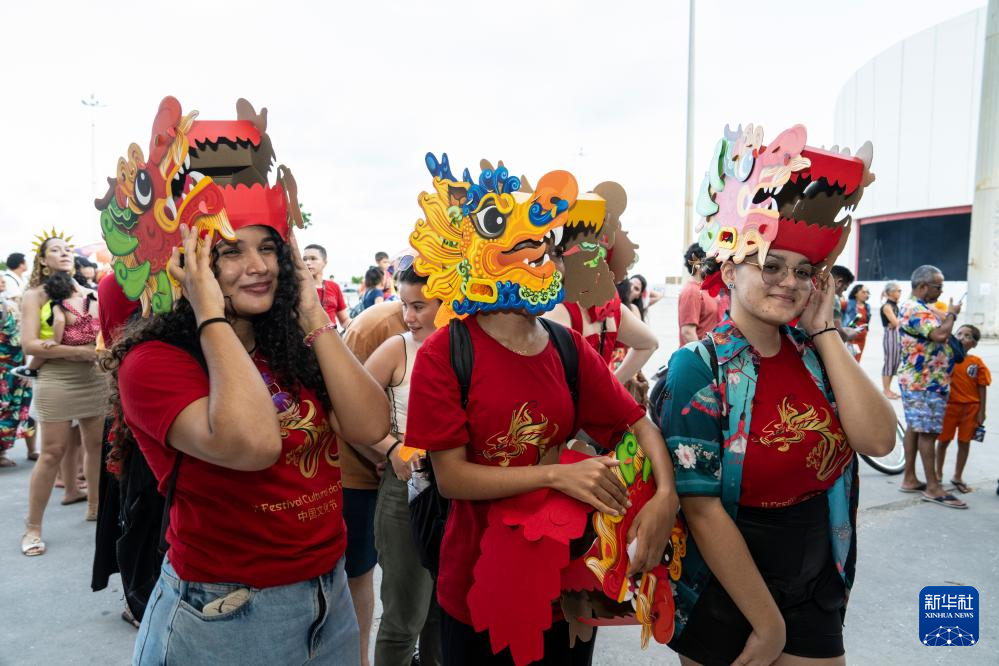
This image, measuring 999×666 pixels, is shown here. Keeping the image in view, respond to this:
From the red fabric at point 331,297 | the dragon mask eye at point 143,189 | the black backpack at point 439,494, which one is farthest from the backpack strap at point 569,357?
the red fabric at point 331,297

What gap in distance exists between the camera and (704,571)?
6.27 feet

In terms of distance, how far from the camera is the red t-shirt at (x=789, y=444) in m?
1.84

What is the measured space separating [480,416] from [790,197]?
114 cm

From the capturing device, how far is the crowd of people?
167 cm

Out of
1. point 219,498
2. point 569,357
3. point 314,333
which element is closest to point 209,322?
point 314,333

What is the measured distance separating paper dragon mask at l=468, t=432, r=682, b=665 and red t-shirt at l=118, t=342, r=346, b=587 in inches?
19.5

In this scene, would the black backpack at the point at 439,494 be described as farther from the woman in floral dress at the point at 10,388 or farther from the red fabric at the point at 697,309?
the woman in floral dress at the point at 10,388

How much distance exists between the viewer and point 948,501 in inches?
208

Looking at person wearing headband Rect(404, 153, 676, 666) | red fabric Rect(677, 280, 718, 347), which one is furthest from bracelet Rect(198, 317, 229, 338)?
red fabric Rect(677, 280, 718, 347)

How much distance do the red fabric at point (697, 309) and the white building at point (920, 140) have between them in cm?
2228

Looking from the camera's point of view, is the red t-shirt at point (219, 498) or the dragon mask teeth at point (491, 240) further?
the dragon mask teeth at point (491, 240)

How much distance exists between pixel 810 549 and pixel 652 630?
53 centimetres

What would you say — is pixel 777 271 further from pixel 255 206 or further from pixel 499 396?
pixel 255 206

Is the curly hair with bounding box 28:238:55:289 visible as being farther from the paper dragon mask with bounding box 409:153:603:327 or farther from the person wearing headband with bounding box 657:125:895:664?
the person wearing headband with bounding box 657:125:895:664
